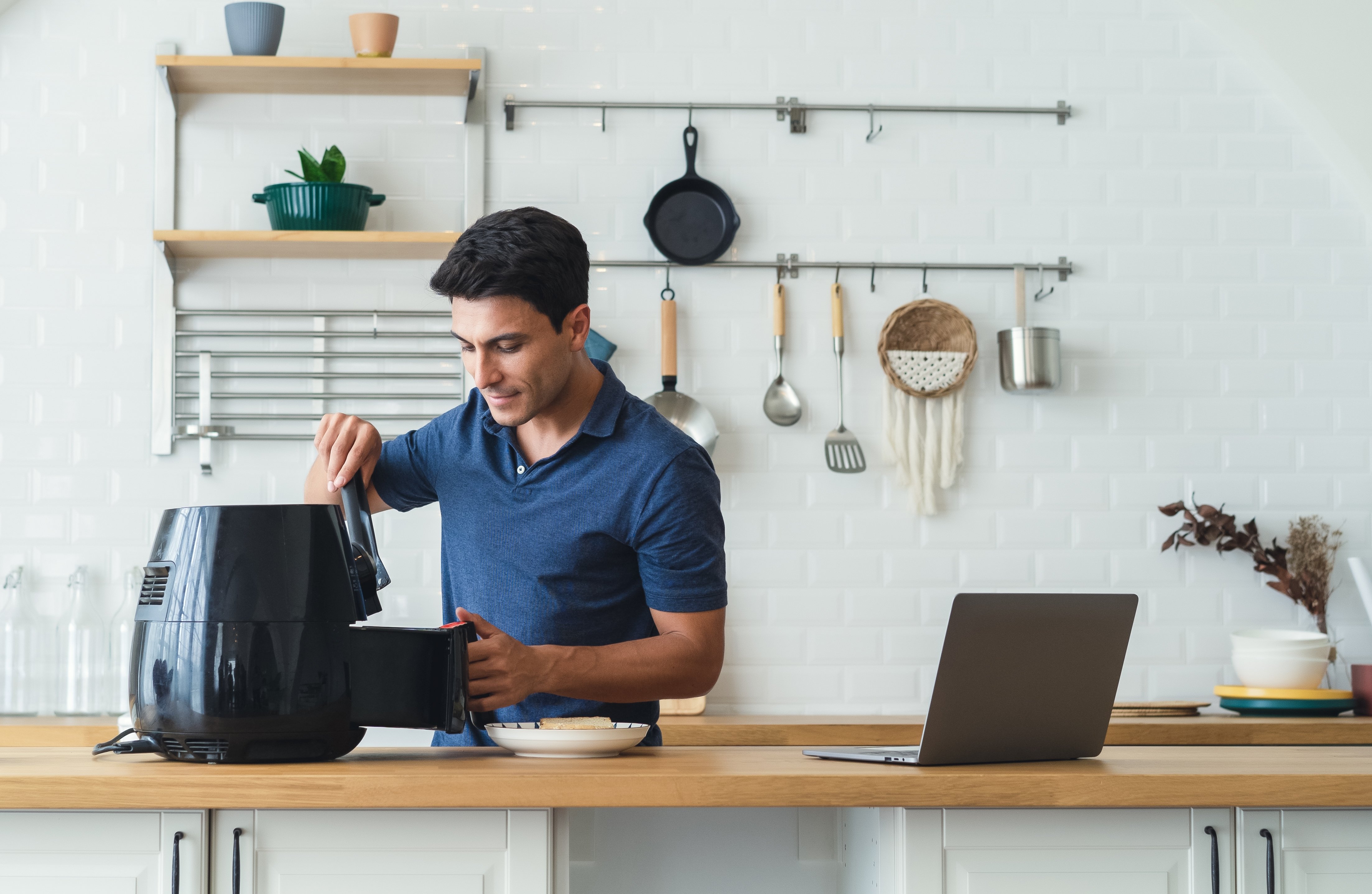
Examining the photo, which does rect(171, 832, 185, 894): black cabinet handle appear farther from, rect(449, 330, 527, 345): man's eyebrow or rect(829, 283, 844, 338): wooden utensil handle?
rect(829, 283, 844, 338): wooden utensil handle

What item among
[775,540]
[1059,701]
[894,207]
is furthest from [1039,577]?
[1059,701]

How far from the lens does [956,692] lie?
1474 mm

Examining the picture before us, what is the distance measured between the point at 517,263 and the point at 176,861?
0.85 metres

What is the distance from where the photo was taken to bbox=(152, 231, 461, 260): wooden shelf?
3156mm

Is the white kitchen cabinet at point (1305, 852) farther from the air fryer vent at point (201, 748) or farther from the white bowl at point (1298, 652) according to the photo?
the white bowl at point (1298, 652)

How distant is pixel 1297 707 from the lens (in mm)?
3127

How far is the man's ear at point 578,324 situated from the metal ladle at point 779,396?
154 centimetres

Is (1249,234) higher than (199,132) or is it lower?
lower

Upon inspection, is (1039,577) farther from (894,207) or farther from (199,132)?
(199,132)

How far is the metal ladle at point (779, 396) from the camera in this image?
134 inches

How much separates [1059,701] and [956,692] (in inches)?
7.0

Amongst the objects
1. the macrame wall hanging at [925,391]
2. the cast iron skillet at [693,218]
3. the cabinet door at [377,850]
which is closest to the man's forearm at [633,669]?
the cabinet door at [377,850]

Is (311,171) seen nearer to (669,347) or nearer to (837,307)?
(669,347)

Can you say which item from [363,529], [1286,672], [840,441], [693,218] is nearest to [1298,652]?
[1286,672]
